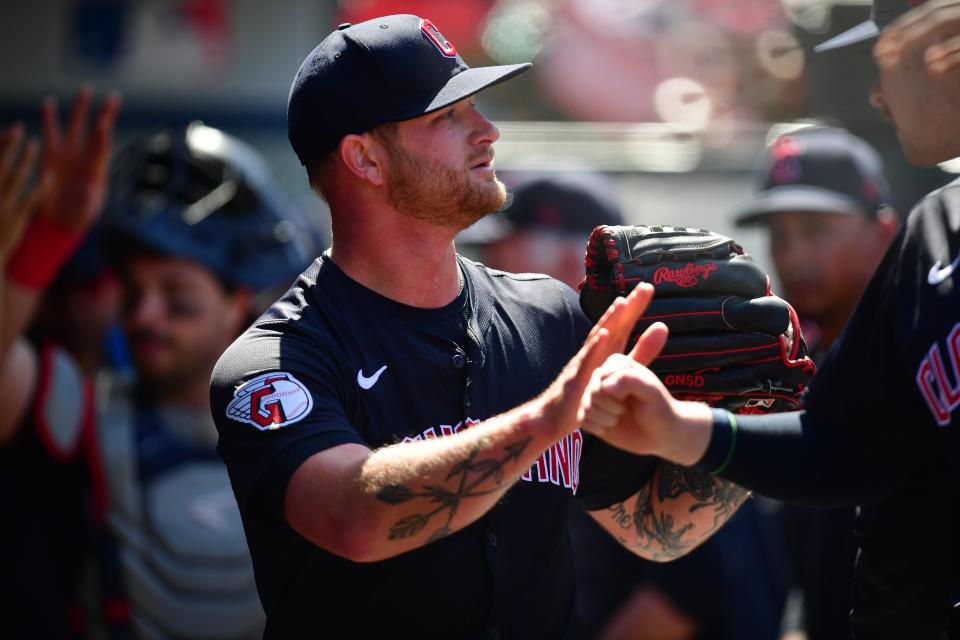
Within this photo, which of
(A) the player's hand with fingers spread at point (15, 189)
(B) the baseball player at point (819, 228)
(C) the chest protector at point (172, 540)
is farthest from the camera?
(B) the baseball player at point (819, 228)

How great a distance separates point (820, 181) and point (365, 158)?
230 centimetres

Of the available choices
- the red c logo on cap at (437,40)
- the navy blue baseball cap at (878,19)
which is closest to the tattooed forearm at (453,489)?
the red c logo on cap at (437,40)

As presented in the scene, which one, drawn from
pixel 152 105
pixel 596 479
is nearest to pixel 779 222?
pixel 596 479

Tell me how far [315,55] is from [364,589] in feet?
3.84

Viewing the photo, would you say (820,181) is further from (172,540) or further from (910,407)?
(172,540)

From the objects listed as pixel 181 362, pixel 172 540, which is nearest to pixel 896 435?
pixel 172 540

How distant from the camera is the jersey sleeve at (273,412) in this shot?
2.18m

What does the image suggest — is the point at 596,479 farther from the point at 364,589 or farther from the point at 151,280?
the point at 151,280

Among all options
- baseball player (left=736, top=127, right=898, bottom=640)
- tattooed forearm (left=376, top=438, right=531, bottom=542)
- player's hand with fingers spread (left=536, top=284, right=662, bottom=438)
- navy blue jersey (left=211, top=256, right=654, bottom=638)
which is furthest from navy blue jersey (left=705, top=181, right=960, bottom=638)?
baseball player (left=736, top=127, right=898, bottom=640)

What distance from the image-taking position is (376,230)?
261cm

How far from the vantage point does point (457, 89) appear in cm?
254

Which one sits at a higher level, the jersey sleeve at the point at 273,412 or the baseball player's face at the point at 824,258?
the jersey sleeve at the point at 273,412

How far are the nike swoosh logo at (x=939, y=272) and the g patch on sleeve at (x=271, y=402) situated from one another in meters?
1.16

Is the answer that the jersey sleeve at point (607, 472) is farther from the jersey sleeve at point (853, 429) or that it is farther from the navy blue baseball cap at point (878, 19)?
the navy blue baseball cap at point (878, 19)
